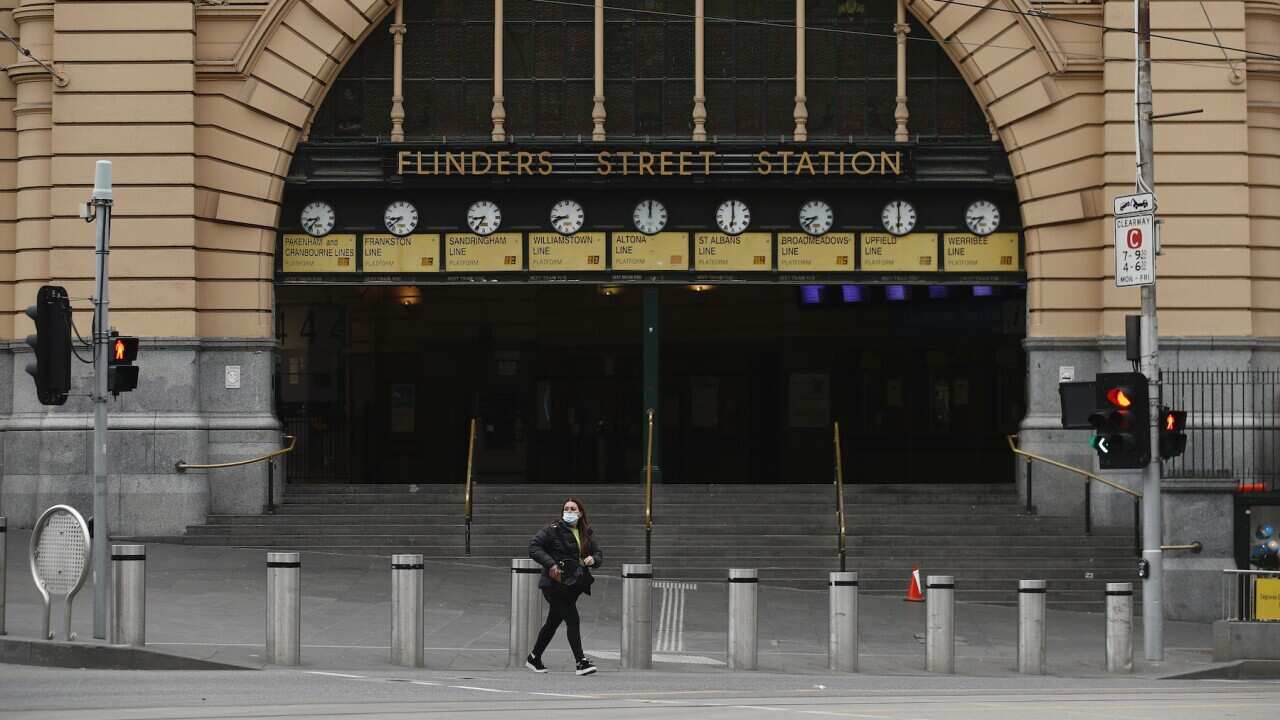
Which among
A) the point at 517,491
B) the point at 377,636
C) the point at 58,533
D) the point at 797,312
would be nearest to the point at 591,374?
the point at 797,312

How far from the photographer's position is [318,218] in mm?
26422

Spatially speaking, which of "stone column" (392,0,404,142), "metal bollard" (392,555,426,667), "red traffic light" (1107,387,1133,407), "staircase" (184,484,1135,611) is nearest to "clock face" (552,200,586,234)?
"stone column" (392,0,404,142)

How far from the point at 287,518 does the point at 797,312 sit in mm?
14702

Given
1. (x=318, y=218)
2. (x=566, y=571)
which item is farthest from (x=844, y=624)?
(x=318, y=218)

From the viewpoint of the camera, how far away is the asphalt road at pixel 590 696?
12.2 m

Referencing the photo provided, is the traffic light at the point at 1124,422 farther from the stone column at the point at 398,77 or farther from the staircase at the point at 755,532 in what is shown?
the stone column at the point at 398,77

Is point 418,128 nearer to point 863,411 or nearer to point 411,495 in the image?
point 411,495

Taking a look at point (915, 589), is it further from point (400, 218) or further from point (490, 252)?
point (400, 218)

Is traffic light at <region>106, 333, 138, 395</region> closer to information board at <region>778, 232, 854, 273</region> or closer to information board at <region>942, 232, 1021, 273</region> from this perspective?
information board at <region>778, 232, 854, 273</region>

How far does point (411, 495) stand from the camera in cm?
2548

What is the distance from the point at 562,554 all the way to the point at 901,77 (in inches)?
516

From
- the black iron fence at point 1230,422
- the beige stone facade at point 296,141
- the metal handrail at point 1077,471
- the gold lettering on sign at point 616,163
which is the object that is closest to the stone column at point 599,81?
the gold lettering on sign at point 616,163

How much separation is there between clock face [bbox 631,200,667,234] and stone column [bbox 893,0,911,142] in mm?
3774

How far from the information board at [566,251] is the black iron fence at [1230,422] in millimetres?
8586
